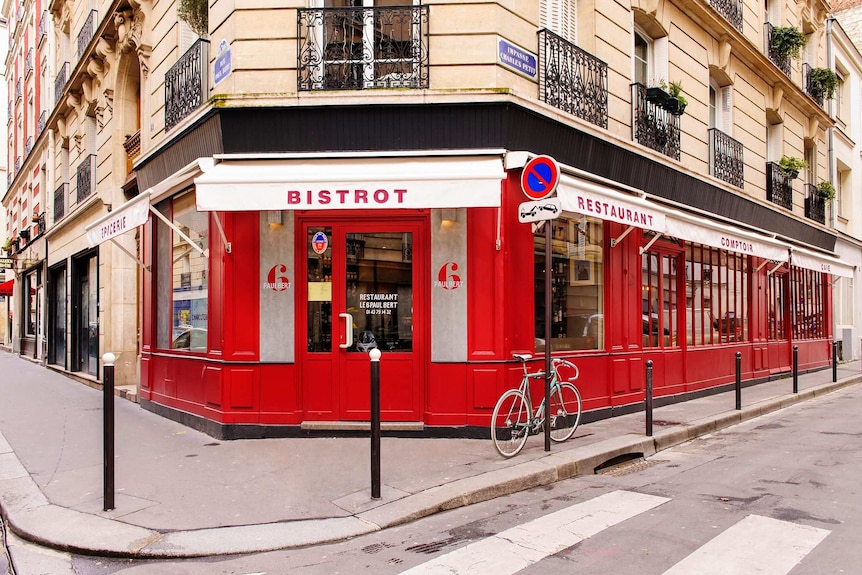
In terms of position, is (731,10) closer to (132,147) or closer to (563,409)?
(563,409)

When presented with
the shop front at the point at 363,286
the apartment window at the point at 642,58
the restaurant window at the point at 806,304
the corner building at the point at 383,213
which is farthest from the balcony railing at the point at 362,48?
the restaurant window at the point at 806,304

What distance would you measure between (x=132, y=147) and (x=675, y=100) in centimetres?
1003

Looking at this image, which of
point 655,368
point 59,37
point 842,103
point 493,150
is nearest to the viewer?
point 493,150

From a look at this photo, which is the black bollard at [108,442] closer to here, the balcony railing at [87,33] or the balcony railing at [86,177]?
the balcony railing at [86,177]

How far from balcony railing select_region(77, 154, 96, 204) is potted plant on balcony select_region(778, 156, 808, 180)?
16188 millimetres

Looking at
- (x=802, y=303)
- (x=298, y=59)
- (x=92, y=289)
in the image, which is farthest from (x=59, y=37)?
(x=802, y=303)

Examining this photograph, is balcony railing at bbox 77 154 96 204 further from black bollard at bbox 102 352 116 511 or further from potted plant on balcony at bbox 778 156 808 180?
potted plant on balcony at bbox 778 156 808 180

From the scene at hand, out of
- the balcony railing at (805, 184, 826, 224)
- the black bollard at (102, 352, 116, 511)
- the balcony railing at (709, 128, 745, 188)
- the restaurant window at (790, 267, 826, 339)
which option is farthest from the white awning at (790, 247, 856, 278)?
the black bollard at (102, 352, 116, 511)

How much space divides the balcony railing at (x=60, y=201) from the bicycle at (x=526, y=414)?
Result: 14966 mm

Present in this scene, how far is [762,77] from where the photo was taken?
14.8m

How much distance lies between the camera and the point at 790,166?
51.7 feet

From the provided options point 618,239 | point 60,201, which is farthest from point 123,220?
point 60,201

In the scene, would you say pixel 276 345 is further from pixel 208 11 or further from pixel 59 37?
pixel 59 37

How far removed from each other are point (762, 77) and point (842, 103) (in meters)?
9.67
